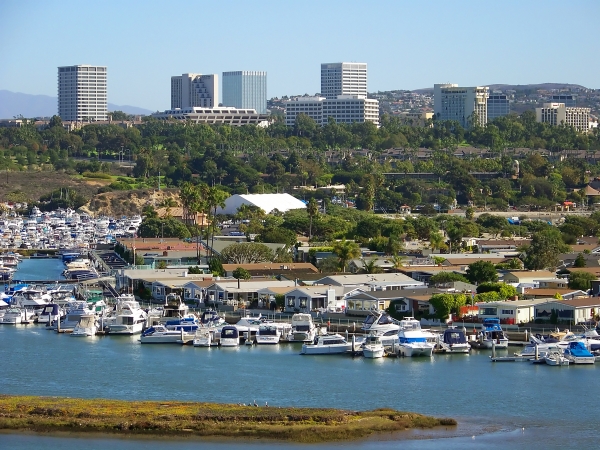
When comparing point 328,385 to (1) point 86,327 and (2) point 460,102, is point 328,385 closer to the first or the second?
(1) point 86,327

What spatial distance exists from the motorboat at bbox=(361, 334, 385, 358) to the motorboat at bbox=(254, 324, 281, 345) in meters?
3.09

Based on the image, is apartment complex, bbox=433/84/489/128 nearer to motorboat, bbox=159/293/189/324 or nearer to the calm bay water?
motorboat, bbox=159/293/189/324

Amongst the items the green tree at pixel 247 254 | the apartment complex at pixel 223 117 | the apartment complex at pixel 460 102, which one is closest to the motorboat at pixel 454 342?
the green tree at pixel 247 254

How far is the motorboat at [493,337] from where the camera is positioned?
3662 centimetres

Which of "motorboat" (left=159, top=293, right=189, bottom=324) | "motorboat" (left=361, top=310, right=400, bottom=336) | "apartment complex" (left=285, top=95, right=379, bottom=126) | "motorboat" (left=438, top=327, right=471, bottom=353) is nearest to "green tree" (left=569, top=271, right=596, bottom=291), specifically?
"motorboat" (left=361, top=310, right=400, bottom=336)

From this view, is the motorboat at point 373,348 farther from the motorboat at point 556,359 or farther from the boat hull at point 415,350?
the motorboat at point 556,359

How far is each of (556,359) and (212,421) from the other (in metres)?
12.0

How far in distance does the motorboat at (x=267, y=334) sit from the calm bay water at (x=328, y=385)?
477 mm

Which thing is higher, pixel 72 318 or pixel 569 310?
pixel 569 310

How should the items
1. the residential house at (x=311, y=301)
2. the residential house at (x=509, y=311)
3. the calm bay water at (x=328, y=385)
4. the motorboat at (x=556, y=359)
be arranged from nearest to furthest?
the calm bay water at (x=328, y=385) < the motorboat at (x=556, y=359) < the residential house at (x=509, y=311) < the residential house at (x=311, y=301)

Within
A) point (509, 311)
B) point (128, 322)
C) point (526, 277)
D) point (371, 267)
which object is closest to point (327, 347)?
point (509, 311)

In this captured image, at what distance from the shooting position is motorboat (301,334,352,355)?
36.0 m

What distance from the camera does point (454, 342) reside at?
3616 cm

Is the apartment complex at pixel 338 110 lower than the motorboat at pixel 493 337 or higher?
higher
